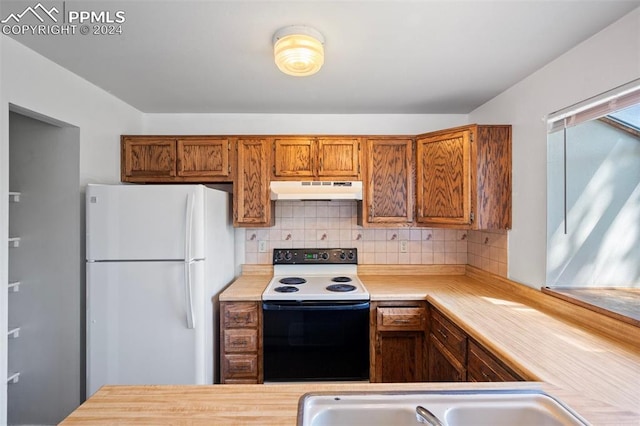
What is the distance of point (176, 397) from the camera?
0.93 meters

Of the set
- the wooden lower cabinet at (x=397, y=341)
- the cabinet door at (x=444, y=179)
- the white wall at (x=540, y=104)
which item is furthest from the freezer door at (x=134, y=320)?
the white wall at (x=540, y=104)

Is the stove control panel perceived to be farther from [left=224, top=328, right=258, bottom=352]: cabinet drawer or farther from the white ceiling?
the white ceiling

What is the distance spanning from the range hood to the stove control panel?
583mm

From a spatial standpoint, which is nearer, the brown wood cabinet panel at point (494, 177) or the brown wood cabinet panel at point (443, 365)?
the brown wood cabinet panel at point (443, 365)

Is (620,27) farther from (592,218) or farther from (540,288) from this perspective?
(540,288)

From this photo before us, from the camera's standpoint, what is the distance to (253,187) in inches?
97.6

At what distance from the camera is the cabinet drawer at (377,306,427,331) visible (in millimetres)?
2189

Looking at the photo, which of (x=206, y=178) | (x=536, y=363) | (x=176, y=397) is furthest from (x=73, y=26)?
(x=536, y=363)

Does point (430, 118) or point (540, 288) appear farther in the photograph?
point (430, 118)

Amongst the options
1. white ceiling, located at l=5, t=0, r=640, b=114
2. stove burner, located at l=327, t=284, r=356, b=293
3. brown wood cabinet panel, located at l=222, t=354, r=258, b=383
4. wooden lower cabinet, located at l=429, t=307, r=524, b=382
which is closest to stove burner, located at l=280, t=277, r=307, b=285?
stove burner, located at l=327, t=284, r=356, b=293

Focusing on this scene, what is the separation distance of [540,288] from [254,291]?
6.20 ft

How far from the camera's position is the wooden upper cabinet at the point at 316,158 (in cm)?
249

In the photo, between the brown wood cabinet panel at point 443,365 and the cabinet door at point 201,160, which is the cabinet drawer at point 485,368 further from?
the cabinet door at point 201,160
